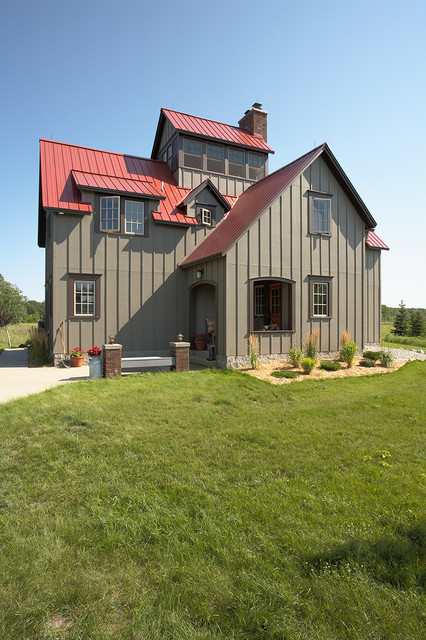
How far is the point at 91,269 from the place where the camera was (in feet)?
44.0

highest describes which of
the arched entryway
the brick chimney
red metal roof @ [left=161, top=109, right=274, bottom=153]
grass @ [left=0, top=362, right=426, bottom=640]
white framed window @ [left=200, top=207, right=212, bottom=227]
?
the brick chimney

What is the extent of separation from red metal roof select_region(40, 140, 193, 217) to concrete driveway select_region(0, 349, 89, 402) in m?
5.53

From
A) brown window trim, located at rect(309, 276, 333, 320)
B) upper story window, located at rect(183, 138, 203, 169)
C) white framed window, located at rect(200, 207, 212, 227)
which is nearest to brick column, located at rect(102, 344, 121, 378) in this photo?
brown window trim, located at rect(309, 276, 333, 320)

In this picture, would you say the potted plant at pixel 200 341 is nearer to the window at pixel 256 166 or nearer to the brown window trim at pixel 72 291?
the brown window trim at pixel 72 291

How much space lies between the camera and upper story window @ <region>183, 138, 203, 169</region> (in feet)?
53.7

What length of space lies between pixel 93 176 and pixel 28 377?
7937mm

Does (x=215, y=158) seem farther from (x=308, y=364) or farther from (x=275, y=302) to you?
(x=308, y=364)

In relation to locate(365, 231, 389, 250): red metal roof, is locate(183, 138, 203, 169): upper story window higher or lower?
higher

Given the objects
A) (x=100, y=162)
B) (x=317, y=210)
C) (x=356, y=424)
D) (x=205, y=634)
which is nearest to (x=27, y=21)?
(x=100, y=162)

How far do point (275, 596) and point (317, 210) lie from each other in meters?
13.4

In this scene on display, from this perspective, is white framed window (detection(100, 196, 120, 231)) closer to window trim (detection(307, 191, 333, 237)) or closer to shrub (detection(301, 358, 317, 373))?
window trim (detection(307, 191, 333, 237))

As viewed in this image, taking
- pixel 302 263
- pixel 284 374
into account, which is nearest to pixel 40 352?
pixel 284 374

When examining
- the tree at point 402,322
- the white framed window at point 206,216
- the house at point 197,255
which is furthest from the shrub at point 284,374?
the tree at point 402,322

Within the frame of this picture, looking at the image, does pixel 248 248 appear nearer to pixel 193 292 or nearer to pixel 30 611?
pixel 193 292
